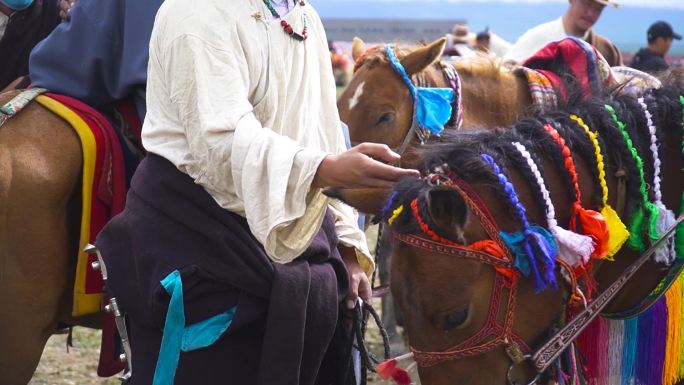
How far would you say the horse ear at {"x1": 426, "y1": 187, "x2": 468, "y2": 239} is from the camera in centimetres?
231

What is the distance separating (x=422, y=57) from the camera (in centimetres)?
503

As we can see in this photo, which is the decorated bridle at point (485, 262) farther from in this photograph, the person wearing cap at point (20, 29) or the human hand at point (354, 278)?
the person wearing cap at point (20, 29)

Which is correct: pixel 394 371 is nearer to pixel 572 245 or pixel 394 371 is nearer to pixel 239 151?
pixel 572 245

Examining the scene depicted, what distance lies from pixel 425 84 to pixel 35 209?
2.33 m

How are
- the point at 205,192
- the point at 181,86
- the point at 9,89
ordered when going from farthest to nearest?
the point at 9,89, the point at 205,192, the point at 181,86

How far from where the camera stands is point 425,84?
16.7 ft

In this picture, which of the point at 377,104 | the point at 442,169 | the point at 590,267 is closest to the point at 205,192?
the point at 442,169

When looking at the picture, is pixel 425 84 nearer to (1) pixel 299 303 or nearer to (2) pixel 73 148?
(2) pixel 73 148

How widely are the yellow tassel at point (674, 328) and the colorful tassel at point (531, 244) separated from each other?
1.81 feet

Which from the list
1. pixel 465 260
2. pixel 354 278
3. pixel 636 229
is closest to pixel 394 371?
pixel 354 278

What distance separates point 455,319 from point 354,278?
0.37 m

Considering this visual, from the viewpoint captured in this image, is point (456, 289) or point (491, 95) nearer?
point (456, 289)

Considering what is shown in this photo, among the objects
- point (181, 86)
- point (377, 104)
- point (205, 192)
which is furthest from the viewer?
point (377, 104)

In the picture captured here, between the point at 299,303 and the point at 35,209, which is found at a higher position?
the point at 299,303
